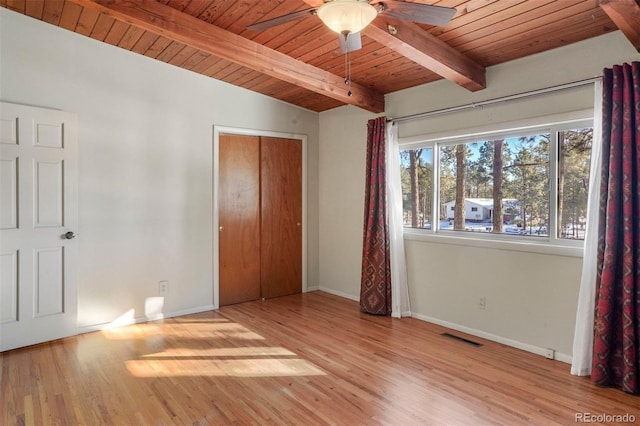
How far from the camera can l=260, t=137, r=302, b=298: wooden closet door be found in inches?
199

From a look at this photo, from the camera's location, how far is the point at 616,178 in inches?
105

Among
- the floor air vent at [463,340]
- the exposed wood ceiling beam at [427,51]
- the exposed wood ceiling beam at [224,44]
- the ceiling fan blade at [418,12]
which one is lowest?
the floor air vent at [463,340]

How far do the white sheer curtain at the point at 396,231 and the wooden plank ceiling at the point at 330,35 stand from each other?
67 cm

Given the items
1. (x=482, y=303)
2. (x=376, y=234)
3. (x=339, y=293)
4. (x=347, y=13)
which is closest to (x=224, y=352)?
(x=376, y=234)

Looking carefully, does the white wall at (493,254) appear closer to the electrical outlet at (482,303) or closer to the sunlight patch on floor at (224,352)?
the electrical outlet at (482,303)

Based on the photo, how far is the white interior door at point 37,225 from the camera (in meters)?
3.28

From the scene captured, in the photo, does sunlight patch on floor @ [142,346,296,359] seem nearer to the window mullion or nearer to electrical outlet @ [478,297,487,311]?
electrical outlet @ [478,297,487,311]

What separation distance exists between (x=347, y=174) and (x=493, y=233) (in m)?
2.01

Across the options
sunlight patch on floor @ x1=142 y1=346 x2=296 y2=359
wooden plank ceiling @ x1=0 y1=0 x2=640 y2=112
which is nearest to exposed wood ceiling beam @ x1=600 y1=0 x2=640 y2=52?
wooden plank ceiling @ x1=0 y1=0 x2=640 y2=112

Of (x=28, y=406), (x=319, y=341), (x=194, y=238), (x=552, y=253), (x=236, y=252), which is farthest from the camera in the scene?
(x=236, y=252)

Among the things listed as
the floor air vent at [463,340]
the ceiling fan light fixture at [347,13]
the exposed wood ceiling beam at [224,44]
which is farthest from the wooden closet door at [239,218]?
the ceiling fan light fixture at [347,13]

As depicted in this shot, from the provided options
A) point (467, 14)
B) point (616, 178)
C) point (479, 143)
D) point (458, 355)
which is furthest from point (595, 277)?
point (467, 14)

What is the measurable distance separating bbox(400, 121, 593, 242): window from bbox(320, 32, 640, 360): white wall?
7.0 inches

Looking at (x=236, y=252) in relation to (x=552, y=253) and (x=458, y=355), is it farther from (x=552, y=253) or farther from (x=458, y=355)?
(x=552, y=253)
